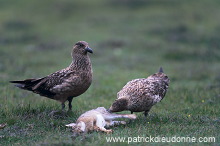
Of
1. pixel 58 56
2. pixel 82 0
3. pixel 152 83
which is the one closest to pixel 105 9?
pixel 82 0

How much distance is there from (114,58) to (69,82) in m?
8.72

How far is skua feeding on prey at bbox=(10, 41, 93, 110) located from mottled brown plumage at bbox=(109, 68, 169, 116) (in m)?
0.81

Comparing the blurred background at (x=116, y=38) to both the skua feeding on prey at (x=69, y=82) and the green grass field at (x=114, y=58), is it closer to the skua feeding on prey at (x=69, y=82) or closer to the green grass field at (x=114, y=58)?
the green grass field at (x=114, y=58)

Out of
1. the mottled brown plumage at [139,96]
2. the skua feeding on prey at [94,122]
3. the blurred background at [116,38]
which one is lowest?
the skua feeding on prey at [94,122]

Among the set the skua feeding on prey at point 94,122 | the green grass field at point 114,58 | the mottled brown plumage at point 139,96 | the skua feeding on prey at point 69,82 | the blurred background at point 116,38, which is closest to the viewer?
the skua feeding on prey at point 94,122

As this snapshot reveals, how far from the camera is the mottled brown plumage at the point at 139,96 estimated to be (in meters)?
7.24

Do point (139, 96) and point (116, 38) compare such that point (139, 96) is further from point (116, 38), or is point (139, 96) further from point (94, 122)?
point (116, 38)

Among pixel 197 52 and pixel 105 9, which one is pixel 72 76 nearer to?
pixel 197 52

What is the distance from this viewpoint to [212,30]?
1975cm

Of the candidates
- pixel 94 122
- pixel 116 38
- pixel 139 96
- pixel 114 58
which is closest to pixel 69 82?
pixel 94 122

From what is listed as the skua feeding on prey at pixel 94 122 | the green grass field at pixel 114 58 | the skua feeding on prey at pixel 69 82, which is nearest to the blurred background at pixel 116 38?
the green grass field at pixel 114 58

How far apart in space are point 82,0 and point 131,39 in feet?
25.9

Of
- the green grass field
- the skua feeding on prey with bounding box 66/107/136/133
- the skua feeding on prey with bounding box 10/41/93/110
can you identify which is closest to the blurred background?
the green grass field

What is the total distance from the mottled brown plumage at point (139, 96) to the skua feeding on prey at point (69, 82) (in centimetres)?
81
